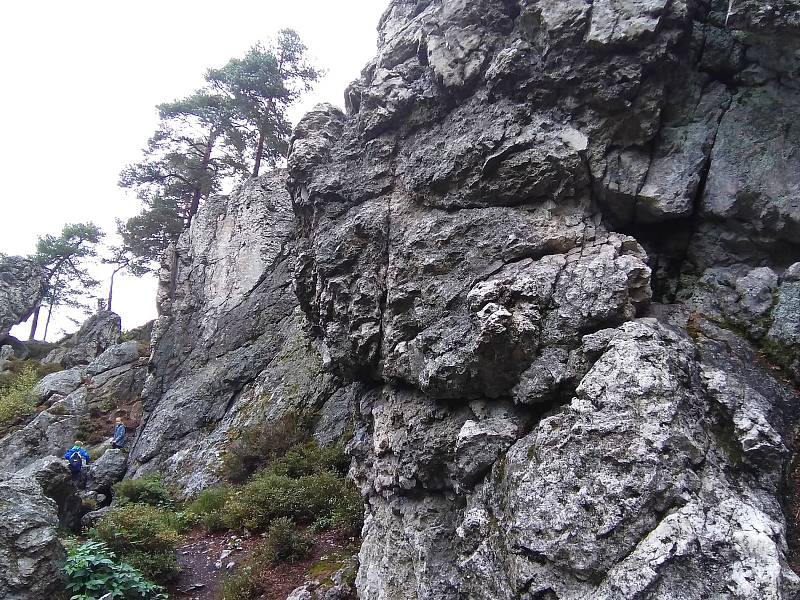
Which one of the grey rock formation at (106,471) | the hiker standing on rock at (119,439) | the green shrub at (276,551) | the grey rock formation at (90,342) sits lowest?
the green shrub at (276,551)

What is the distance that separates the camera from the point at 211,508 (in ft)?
42.2

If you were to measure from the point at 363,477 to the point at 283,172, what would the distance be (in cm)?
1698

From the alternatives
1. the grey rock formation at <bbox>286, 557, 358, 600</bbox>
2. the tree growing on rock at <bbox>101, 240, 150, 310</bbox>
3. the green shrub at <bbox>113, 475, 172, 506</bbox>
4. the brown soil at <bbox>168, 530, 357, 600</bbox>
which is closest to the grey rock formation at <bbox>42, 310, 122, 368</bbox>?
the tree growing on rock at <bbox>101, 240, 150, 310</bbox>

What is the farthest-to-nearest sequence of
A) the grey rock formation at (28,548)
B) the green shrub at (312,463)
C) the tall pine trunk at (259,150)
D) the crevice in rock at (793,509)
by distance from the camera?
the tall pine trunk at (259,150), the green shrub at (312,463), the grey rock formation at (28,548), the crevice in rock at (793,509)

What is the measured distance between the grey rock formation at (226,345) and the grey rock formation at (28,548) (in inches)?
252

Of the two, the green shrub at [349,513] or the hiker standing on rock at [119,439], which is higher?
the hiker standing on rock at [119,439]

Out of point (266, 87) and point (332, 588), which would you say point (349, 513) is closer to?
point (332, 588)

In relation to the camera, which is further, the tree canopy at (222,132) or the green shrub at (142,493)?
the tree canopy at (222,132)

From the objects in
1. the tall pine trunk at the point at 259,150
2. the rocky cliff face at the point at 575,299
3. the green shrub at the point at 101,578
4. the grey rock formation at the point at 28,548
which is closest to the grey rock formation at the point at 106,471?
the grey rock formation at the point at 28,548

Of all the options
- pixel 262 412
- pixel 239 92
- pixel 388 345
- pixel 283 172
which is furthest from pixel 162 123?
pixel 388 345

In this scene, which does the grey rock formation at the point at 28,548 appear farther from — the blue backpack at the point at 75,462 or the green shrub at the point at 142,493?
the blue backpack at the point at 75,462

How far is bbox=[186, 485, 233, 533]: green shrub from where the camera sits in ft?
39.4

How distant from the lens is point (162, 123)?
26.0 metres

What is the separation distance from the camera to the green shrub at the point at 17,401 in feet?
77.5
